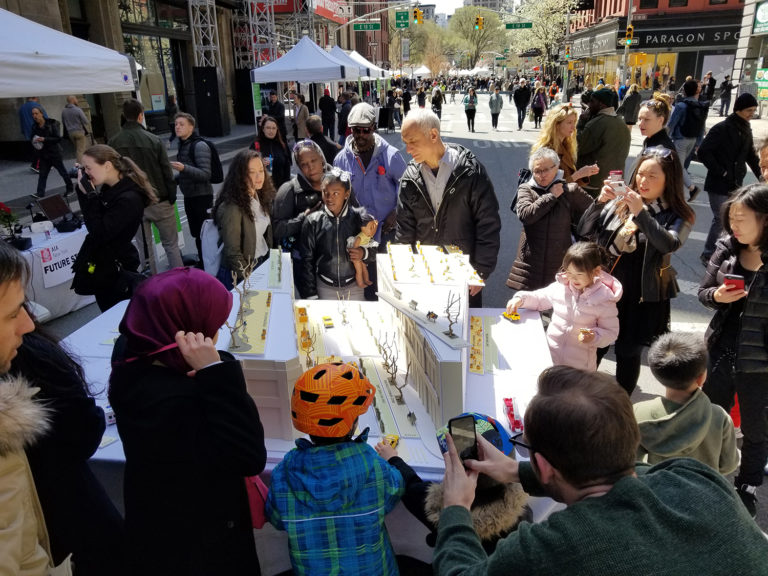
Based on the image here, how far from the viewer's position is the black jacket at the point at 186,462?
1.62m

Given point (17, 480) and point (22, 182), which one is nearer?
point (17, 480)

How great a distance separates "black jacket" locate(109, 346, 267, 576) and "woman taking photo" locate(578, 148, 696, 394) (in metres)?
2.59

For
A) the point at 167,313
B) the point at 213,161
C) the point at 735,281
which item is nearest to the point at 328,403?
the point at 167,313

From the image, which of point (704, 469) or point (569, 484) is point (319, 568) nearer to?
point (569, 484)

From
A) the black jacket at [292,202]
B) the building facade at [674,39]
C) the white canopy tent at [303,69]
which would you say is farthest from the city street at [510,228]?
the building facade at [674,39]

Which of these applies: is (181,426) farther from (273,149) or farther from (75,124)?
(75,124)

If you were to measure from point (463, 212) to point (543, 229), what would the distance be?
27.3 inches

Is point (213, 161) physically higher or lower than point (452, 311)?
higher

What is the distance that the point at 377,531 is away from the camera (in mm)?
1887

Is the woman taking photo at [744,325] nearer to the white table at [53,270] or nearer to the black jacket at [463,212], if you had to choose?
the black jacket at [463,212]

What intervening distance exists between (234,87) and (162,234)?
69.4 ft

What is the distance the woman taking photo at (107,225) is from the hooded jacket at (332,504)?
288 centimetres

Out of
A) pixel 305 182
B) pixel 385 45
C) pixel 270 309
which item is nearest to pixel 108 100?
pixel 305 182

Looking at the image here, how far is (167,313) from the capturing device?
5.36 feet
